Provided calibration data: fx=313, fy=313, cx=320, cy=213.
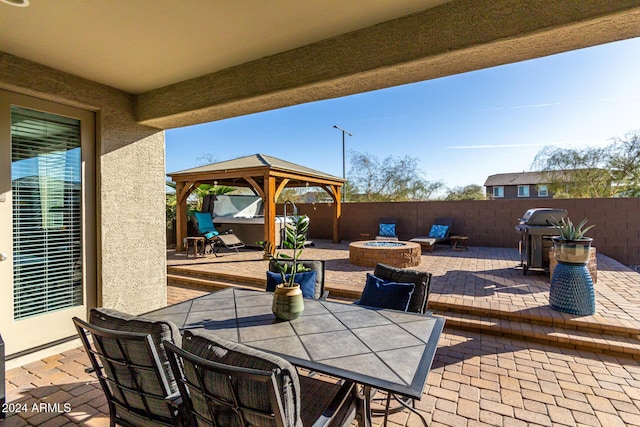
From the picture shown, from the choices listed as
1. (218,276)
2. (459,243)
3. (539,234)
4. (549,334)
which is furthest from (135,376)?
(459,243)

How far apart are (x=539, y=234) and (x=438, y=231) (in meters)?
4.28

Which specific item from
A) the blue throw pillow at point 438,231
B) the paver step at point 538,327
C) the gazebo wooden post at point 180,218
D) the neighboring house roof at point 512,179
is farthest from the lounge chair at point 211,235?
the neighboring house roof at point 512,179

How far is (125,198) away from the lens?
3637 millimetres

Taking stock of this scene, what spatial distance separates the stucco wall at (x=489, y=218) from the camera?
8.22 m

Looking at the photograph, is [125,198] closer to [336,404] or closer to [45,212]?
[45,212]

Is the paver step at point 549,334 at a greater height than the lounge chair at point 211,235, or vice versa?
the lounge chair at point 211,235

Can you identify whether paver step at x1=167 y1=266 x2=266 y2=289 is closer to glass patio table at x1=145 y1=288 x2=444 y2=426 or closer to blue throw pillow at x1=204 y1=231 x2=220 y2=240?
blue throw pillow at x1=204 y1=231 x2=220 y2=240

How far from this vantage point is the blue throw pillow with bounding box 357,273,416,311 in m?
2.65

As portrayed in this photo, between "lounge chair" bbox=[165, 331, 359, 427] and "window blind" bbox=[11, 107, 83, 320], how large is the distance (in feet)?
9.20

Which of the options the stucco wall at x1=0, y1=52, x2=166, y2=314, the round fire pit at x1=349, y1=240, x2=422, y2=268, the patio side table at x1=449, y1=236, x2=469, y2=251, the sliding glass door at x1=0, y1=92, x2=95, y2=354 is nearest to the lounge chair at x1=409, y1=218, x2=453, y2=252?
the patio side table at x1=449, y1=236, x2=469, y2=251

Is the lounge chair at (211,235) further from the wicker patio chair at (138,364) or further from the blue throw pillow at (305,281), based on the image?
the wicker patio chair at (138,364)

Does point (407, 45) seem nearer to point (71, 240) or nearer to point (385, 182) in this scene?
point (71, 240)

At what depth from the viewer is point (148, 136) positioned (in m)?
3.87

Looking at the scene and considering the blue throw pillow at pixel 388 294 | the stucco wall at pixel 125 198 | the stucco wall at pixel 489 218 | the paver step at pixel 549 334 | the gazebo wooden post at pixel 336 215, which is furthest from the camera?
the gazebo wooden post at pixel 336 215
